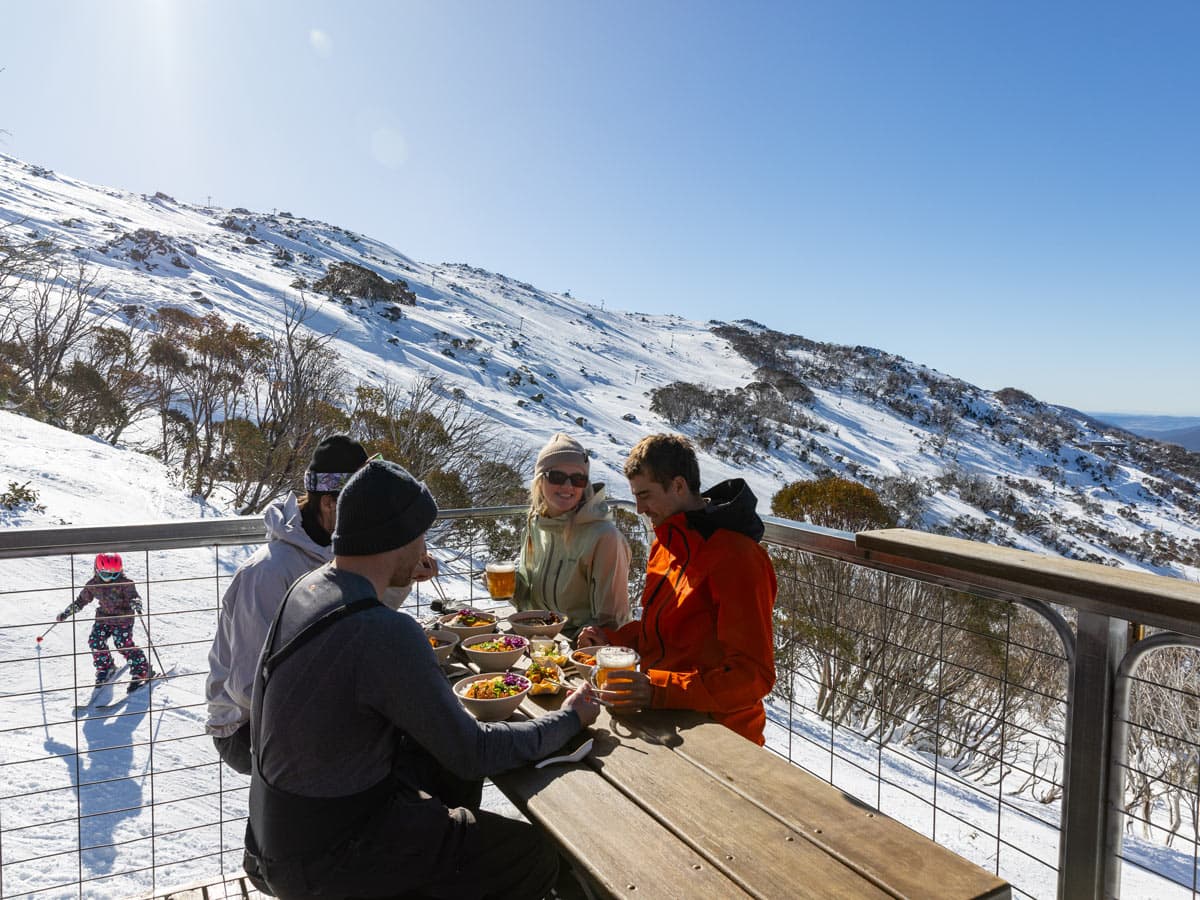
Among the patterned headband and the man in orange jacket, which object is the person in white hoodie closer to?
the patterned headband

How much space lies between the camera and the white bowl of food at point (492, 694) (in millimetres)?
2031

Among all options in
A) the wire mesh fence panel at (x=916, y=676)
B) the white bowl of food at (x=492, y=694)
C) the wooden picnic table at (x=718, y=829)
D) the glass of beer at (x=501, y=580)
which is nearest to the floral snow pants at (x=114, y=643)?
the glass of beer at (x=501, y=580)

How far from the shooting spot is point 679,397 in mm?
46094

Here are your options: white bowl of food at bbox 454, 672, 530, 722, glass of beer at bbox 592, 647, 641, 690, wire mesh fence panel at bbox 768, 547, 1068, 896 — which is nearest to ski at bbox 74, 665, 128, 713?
white bowl of food at bbox 454, 672, 530, 722

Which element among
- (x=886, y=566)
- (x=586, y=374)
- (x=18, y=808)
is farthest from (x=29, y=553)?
(x=586, y=374)

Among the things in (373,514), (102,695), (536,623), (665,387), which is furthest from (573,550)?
(665,387)

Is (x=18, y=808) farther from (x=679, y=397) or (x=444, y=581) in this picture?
(x=679, y=397)

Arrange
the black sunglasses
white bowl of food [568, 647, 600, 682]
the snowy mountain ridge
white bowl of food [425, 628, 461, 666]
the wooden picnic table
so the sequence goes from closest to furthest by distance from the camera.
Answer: the wooden picnic table
white bowl of food [568, 647, 600, 682]
white bowl of food [425, 628, 461, 666]
the black sunglasses
the snowy mountain ridge

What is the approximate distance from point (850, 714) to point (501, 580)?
980cm

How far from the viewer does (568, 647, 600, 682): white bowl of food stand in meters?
2.30

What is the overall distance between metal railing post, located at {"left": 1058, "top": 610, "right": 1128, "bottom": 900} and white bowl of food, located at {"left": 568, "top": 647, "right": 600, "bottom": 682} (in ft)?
4.35

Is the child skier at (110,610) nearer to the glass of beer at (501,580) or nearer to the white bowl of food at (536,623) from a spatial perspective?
the glass of beer at (501,580)

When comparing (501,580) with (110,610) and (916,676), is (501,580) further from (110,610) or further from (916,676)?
(916,676)

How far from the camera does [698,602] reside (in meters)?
2.46
